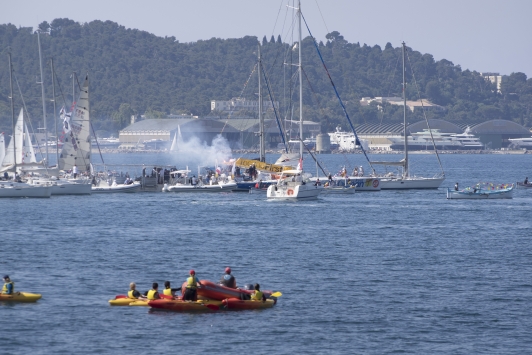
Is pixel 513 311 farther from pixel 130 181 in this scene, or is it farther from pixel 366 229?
pixel 130 181

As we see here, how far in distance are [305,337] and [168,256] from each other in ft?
60.1

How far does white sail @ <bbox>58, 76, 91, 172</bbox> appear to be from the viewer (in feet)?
307

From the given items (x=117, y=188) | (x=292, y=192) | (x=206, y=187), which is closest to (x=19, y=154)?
(x=117, y=188)

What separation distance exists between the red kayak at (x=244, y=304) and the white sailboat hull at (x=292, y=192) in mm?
45357

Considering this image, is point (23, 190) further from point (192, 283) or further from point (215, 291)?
point (192, 283)

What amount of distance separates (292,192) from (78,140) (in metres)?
22.3

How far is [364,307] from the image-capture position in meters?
39.3

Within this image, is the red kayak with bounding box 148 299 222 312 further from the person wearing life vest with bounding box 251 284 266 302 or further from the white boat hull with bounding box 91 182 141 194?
the white boat hull with bounding box 91 182 141 194

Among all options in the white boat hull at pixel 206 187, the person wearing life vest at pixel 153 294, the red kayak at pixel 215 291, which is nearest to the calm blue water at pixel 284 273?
the red kayak at pixel 215 291

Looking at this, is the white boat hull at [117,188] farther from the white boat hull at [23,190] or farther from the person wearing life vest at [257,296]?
the person wearing life vest at [257,296]

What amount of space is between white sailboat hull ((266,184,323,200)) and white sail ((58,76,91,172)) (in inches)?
748

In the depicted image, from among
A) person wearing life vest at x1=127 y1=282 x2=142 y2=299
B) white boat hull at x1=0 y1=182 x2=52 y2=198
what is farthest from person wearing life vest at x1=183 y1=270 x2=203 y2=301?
white boat hull at x1=0 y1=182 x2=52 y2=198

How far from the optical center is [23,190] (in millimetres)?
85188

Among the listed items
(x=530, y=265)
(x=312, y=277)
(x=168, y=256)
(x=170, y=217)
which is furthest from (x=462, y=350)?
(x=170, y=217)
